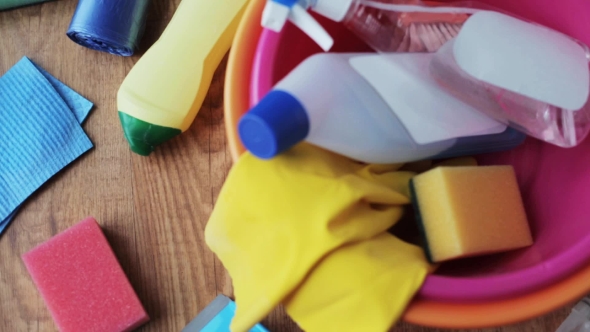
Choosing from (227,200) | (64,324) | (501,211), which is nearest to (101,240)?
(64,324)

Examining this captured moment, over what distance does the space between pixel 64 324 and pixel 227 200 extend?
229 millimetres

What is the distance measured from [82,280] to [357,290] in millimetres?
276

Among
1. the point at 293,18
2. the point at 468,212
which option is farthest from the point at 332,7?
the point at 468,212

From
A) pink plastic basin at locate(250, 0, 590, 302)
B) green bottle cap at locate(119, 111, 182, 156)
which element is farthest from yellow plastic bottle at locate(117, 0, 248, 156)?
pink plastic basin at locate(250, 0, 590, 302)

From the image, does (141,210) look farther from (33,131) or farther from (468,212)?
(468,212)

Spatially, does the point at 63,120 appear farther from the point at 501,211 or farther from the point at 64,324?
the point at 501,211

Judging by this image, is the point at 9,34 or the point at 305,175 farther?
the point at 9,34

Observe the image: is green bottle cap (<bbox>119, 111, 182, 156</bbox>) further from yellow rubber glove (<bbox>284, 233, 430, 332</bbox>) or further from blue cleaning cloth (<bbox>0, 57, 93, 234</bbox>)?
yellow rubber glove (<bbox>284, 233, 430, 332</bbox>)

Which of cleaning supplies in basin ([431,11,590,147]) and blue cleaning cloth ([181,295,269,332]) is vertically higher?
cleaning supplies in basin ([431,11,590,147])

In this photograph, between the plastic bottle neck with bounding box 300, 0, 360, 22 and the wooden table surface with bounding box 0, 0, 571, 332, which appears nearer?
the plastic bottle neck with bounding box 300, 0, 360, 22

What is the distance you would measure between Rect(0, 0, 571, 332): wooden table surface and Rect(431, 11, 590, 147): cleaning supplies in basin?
227mm

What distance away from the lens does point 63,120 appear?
1.67 ft

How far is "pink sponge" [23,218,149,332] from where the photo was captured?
46 centimetres

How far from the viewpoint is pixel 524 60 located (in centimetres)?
33
